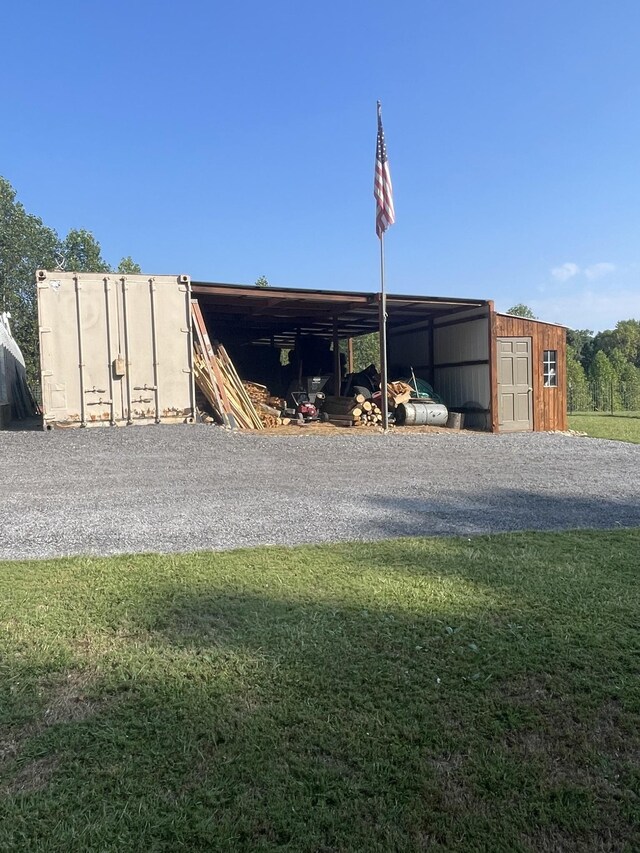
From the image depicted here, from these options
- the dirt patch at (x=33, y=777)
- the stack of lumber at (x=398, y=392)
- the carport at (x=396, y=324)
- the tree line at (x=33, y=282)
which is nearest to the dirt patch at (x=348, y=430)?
the stack of lumber at (x=398, y=392)

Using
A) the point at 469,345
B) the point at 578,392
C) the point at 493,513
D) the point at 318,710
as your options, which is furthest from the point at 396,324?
the point at 318,710

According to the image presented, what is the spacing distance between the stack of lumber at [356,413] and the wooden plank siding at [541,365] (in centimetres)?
313

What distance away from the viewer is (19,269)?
37281 millimetres

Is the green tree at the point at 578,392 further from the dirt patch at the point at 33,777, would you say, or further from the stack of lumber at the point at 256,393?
the dirt patch at the point at 33,777

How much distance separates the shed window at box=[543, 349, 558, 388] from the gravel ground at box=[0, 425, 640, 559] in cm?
392

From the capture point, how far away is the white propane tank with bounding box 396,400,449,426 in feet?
52.6

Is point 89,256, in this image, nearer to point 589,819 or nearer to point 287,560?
point 287,560

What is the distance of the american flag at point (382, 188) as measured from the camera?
14023mm

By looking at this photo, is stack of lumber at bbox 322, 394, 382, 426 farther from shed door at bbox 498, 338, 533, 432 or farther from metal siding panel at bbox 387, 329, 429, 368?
metal siding panel at bbox 387, 329, 429, 368

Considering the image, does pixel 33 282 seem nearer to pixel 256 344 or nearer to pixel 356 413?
pixel 256 344

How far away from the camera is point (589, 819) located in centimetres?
205

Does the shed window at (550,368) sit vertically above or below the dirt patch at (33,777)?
above

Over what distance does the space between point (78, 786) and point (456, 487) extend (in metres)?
6.58

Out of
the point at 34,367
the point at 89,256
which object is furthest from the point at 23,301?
the point at 89,256
